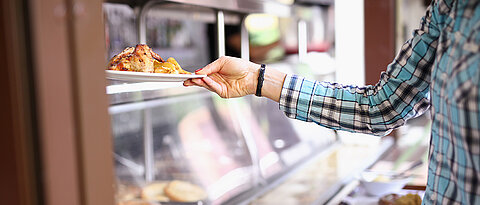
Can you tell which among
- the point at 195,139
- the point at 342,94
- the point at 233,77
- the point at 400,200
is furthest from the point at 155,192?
the point at 400,200

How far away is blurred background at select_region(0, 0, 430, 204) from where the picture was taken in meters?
0.68

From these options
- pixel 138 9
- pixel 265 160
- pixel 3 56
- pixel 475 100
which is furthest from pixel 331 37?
pixel 3 56

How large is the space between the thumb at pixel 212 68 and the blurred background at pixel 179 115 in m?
0.30

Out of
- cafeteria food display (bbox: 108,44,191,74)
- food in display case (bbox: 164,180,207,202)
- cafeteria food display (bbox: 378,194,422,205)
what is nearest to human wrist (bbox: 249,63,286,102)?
cafeteria food display (bbox: 108,44,191,74)

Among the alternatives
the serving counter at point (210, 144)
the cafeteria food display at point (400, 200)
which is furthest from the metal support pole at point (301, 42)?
the cafeteria food display at point (400, 200)

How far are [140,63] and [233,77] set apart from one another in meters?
0.30

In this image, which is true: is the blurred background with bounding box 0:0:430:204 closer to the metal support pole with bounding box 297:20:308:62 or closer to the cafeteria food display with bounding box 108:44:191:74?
the metal support pole with bounding box 297:20:308:62

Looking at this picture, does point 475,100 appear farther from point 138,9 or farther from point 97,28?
point 138,9

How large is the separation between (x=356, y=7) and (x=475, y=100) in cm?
267

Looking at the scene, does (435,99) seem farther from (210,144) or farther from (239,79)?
(210,144)

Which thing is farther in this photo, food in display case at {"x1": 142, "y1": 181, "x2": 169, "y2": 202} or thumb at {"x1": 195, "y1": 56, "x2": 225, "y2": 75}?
food in display case at {"x1": 142, "y1": 181, "x2": 169, "y2": 202}

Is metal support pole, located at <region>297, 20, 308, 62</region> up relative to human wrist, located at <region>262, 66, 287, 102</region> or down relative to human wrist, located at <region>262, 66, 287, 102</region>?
up

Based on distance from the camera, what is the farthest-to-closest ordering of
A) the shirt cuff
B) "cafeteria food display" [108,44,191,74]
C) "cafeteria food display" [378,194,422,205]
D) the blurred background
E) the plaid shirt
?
1. "cafeteria food display" [378,194,422,205]
2. the shirt cuff
3. "cafeteria food display" [108,44,191,74]
4. the plaid shirt
5. the blurred background

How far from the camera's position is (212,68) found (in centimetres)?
131
